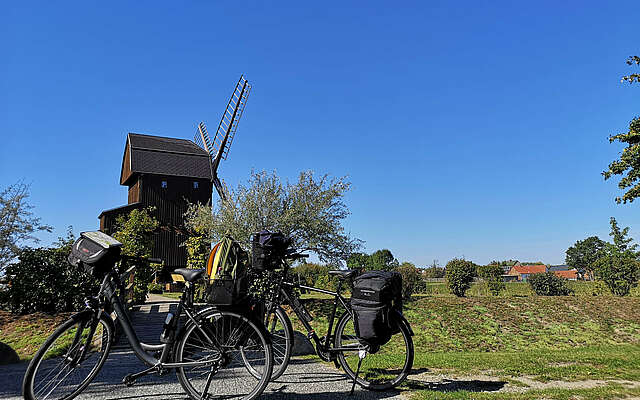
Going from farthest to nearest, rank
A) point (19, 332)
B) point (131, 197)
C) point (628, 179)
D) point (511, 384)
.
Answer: point (131, 197) → point (628, 179) → point (19, 332) → point (511, 384)

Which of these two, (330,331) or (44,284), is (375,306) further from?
(44,284)

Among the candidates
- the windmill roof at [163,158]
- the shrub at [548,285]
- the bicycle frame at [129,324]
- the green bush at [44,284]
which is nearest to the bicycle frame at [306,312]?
the bicycle frame at [129,324]

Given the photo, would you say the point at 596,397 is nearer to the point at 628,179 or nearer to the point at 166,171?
the point at 628,179

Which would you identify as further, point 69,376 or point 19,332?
point 19,332

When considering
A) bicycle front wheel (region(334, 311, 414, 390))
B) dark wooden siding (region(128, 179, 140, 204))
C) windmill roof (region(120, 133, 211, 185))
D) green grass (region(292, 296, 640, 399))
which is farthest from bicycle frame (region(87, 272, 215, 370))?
dark wooden siding (region(128, 179, 140, 204))

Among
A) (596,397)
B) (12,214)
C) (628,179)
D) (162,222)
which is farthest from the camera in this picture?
(162,222)

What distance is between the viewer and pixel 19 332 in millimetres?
10781

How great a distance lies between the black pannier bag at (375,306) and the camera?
4.46 metres

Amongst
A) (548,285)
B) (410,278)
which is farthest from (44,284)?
(548,285)

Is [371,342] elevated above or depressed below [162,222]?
below

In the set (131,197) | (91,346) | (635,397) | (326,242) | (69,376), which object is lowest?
(635,397)

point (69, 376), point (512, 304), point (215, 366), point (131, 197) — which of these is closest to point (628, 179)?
point (512, 304)

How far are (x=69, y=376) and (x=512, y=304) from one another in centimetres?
1677

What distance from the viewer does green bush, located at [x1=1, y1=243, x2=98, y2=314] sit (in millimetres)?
12250
